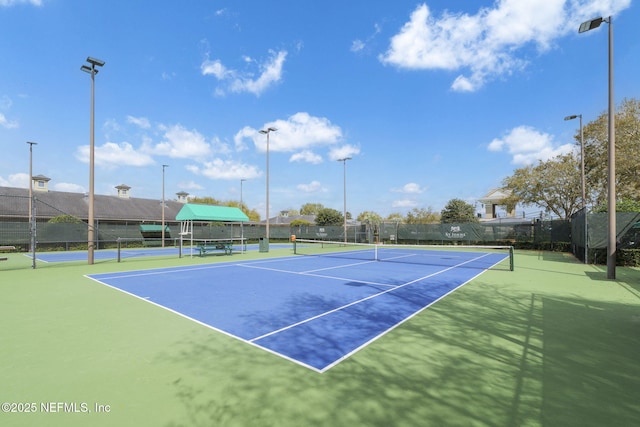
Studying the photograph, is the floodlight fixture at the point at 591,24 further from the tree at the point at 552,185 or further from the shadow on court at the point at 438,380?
the tree at the point at 552,185

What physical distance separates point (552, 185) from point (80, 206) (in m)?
48.2

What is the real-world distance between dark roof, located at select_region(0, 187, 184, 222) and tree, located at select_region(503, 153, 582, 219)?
39.3 metres

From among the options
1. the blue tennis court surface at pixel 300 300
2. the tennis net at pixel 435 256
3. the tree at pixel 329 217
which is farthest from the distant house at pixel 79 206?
the blue tennis court surface at pixel 300 300

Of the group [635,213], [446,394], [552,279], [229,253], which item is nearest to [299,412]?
[446,394]

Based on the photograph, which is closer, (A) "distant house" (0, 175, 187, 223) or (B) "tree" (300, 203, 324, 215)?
(A) "distant house" (0, 175, 187, 223)

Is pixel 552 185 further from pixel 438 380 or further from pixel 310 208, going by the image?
pixel 310 208

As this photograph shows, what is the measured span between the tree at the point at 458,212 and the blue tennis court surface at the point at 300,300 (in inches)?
1533

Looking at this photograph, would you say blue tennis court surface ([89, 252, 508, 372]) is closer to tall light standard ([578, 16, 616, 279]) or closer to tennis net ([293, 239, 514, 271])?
tennis net ([293, 239, 514, 271])

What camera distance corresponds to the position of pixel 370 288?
877 centimetres

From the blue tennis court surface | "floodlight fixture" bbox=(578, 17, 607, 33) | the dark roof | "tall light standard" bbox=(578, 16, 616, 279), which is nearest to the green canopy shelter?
the blue tennis court surface

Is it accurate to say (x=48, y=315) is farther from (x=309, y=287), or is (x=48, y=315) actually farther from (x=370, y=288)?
(x=370, y=288)

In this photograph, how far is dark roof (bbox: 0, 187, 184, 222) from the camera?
30.2 m

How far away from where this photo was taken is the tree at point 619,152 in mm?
19375

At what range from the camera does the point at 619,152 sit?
1970cm
